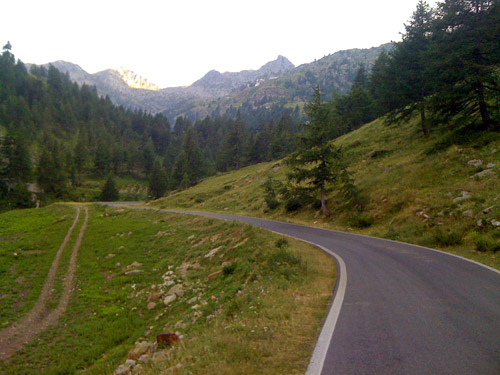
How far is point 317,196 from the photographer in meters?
28.5

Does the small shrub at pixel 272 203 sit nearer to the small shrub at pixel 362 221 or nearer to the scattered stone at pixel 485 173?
the small shrub at pixel 362 221

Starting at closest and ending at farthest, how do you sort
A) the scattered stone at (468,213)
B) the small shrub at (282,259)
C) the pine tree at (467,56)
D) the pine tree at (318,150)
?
the small shrub at (282,259)
the scattered stone at (468,213)
the pine tree at (467,56)
the pine tree at (318,150)

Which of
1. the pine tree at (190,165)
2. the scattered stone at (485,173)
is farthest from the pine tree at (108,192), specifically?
the scattered stone at (485,173)

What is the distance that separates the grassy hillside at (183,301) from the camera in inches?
184

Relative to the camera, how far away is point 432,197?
17.0 m

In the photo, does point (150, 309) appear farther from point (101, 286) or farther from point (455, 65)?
point (455, 65)

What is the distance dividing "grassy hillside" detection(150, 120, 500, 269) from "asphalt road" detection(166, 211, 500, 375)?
3.29m

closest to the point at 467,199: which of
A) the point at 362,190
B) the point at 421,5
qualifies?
the point at 362,190

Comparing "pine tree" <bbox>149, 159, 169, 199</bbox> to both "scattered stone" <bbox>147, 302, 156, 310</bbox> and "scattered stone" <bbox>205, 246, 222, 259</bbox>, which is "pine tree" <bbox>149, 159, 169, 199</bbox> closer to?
"scattered stone" <bbox>205, 246, 222, 259</bbox>

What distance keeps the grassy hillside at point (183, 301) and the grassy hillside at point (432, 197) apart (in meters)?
6.88

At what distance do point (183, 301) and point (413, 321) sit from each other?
8.89m

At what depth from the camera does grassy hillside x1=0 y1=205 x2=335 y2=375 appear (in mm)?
4676

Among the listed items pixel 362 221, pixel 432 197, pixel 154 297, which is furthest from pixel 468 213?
pixel 154 297

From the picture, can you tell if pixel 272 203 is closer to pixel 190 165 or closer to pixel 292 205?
pixel 292 205
